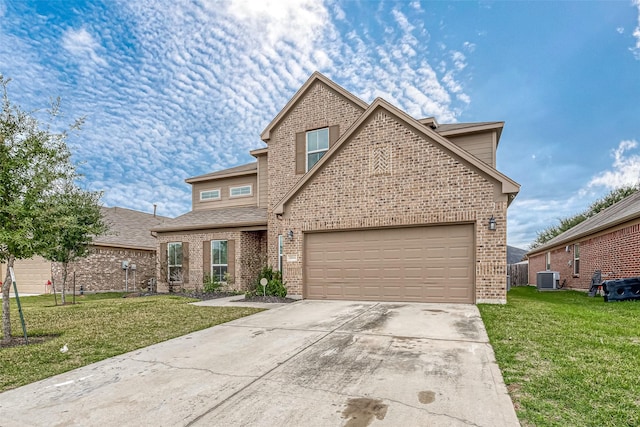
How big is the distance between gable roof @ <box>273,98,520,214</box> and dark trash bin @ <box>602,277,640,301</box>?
425cm

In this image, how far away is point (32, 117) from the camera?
20.9 feet

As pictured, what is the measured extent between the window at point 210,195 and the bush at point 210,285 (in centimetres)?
485

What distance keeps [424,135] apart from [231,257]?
979cm

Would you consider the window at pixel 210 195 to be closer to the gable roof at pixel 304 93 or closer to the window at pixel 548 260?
the gable roof at pixel 304 93

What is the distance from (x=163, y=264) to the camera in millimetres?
16391

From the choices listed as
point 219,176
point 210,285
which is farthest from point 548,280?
point 219,176

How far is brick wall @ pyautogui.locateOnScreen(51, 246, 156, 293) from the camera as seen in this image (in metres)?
17.8

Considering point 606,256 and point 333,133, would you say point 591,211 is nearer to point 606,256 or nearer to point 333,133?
point 606,256

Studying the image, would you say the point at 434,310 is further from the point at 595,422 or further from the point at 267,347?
the point at 595,422

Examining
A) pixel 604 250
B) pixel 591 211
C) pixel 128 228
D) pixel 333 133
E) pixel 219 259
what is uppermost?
pixel 333 133

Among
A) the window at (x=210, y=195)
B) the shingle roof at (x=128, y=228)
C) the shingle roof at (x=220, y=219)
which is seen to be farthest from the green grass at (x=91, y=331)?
the shingle roof at (x=128, y=228)

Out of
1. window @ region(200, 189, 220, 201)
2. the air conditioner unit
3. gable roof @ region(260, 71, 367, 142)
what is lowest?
the air conditioner unit

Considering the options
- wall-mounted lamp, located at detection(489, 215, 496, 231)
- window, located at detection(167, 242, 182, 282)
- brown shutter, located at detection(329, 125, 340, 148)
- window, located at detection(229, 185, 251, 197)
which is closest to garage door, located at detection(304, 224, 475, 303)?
wall-mounted lamp, located at detection(489, 215, 496, 231)

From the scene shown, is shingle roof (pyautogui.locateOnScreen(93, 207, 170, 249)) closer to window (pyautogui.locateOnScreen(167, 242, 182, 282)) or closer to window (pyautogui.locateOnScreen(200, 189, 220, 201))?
window (pyautogui.locateOnScreen(167, 242, 182, 282))
